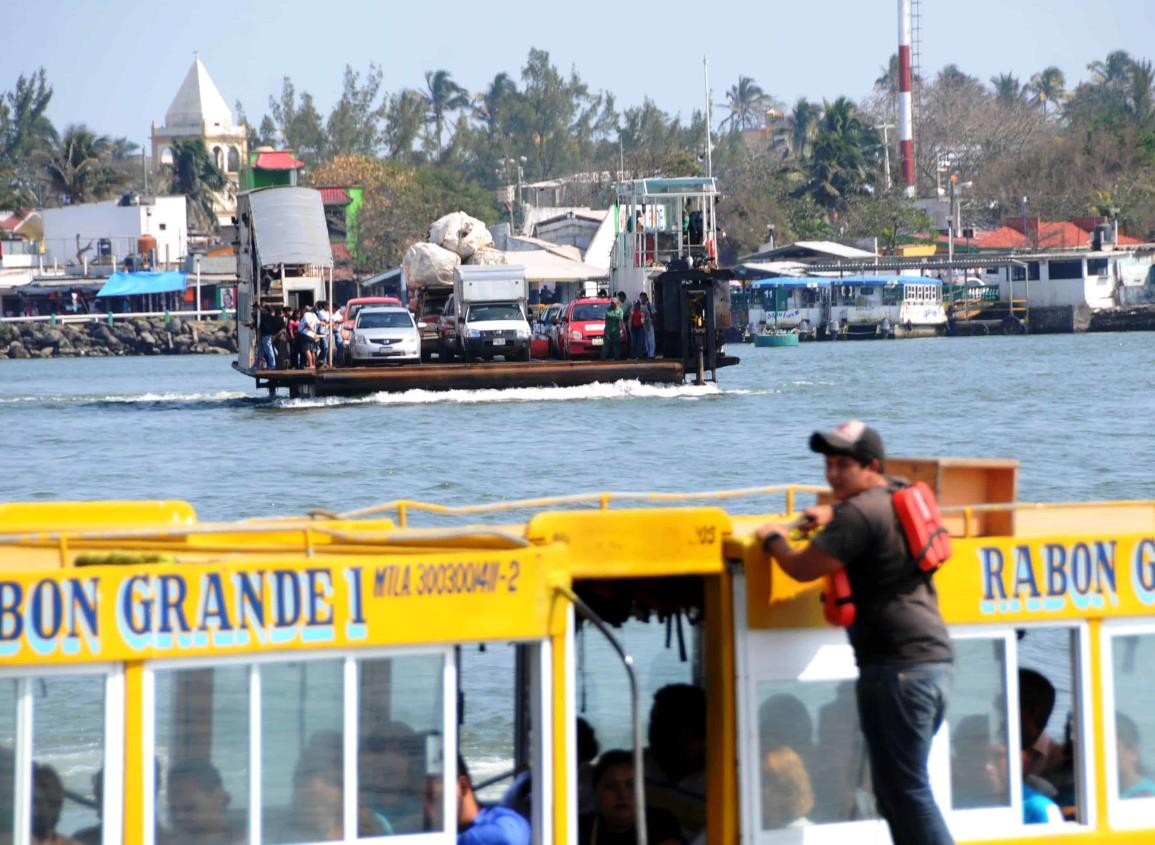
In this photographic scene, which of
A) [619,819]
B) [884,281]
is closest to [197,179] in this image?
[884,281]

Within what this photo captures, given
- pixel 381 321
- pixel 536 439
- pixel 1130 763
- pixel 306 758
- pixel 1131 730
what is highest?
pixel 381 321

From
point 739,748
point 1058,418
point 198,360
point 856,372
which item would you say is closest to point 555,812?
point 739,748

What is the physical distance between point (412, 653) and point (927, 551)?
1315 mm

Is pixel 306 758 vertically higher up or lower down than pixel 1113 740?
higher up

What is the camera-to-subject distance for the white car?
34.6 metres

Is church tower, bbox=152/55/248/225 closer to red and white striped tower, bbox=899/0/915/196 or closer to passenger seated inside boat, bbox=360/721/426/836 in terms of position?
red and white striped tower, bbox=899/0/915/196

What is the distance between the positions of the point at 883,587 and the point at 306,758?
1.51 m

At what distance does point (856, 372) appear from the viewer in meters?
51.2

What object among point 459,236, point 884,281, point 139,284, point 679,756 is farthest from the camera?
point 139,284

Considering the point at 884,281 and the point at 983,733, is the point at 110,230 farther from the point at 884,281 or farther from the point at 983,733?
the point at 983,733

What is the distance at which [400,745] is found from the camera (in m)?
4.79

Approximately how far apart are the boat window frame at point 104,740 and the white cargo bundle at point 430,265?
3780 cm

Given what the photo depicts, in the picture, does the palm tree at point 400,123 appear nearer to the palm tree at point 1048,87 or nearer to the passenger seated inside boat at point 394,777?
the palm tree at point 1048,87

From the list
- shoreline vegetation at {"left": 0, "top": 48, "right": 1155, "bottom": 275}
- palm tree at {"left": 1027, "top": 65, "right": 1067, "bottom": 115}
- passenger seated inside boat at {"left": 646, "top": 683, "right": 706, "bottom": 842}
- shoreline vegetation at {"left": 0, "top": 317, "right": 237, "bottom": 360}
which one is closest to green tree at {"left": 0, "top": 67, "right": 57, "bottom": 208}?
shoreline vegetation at {"left": 0, "top": 48, "right": 1155, "bottom": 275}
